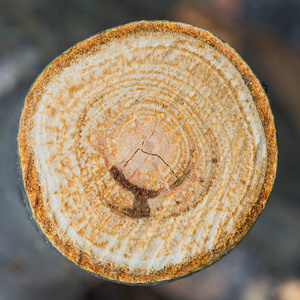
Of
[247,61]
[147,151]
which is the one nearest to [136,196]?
[147,151]

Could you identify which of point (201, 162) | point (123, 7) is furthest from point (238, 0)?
point (201, 162)

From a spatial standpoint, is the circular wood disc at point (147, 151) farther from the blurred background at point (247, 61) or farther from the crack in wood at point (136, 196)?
the blurred background at point (247, 61)

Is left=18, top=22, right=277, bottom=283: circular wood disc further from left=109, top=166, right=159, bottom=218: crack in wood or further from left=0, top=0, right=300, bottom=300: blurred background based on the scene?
left=0, top=0, right=300, bottom=300: blurred background

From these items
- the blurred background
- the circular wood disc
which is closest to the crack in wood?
the circular wood disc

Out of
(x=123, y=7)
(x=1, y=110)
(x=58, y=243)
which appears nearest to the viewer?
(x=58, y=243)

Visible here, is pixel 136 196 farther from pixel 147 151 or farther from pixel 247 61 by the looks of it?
pixel 247 61

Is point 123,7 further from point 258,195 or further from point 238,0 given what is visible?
point 258,195
